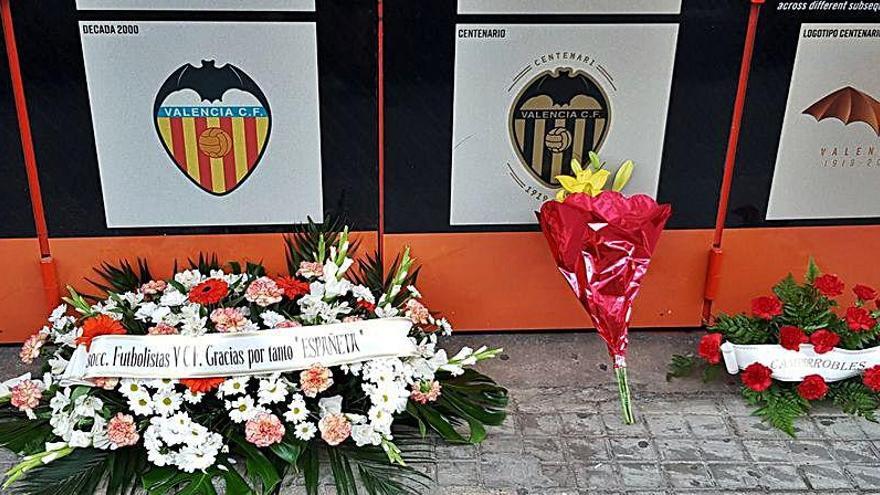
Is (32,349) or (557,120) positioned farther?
(557,120)

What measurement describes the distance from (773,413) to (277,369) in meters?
2.04

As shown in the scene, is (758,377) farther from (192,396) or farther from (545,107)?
(192,396)

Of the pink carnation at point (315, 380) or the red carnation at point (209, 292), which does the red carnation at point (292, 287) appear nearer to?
the red carnation at point (209, 292)

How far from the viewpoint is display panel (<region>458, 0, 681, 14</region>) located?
3.43 meters

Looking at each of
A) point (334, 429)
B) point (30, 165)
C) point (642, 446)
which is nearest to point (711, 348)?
point (642, 446)

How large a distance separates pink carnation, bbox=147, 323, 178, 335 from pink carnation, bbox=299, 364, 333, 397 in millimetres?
574

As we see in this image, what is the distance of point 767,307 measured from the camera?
143 inches

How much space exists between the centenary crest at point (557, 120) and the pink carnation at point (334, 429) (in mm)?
1400

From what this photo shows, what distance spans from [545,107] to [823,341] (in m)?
1.53

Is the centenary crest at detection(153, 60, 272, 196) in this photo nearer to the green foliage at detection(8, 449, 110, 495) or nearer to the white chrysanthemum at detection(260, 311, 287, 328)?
the white chrysanthemum at detection(260, 311, 287, 328)

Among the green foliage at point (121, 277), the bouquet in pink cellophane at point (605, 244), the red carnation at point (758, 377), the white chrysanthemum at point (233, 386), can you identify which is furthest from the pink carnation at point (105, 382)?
the red carnation at point (758, 377)

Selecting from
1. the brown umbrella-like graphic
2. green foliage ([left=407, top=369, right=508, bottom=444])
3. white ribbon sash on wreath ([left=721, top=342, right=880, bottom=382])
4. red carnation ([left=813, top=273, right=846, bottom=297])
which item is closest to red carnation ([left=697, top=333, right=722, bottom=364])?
white ribbon sash on wreath ([left=721, top=342, right=880, bottom=382])

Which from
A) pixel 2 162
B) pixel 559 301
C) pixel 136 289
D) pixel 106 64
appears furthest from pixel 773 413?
pixel 2 162

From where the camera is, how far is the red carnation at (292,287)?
137 inches
